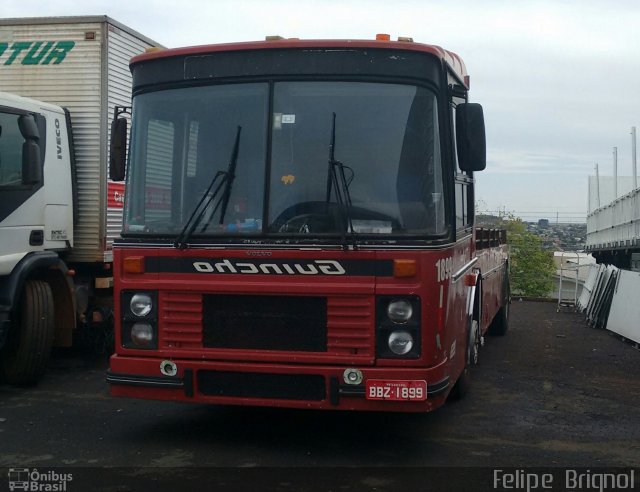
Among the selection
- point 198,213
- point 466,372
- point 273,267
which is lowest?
point 466,372

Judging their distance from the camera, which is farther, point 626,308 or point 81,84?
point 626,308

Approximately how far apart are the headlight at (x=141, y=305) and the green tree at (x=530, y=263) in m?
38.5

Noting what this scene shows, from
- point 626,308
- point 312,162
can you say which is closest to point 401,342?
point 312,162

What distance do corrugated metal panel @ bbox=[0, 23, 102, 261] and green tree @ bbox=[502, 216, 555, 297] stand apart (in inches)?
1408

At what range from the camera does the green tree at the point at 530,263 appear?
45344mm

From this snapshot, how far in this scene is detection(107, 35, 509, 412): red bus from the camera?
586 cm

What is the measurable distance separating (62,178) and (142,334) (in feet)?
11.5

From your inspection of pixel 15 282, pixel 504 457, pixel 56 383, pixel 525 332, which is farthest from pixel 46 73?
pixel 525 332

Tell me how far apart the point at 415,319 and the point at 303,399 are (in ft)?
3.07

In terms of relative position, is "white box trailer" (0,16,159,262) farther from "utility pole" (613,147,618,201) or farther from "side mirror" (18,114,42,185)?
"utility pole" (613,147,618,201)

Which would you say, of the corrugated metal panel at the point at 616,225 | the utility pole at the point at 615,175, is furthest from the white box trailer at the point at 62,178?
the utility pole at the point at 615,175

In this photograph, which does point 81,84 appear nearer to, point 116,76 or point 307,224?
point 116,76

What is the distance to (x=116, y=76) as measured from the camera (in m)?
9.78

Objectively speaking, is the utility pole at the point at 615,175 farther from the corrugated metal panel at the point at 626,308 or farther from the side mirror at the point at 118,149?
the side mirror at the point at 118,149
